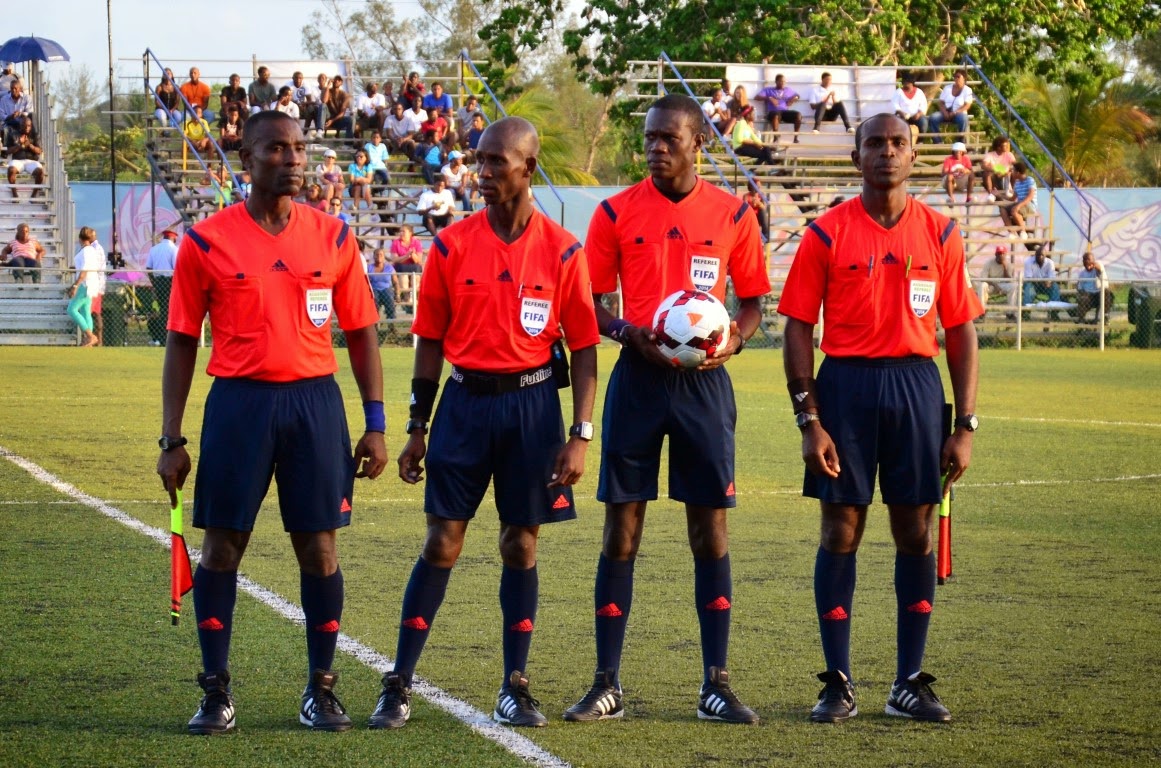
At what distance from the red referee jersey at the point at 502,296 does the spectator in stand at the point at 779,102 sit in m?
27.2

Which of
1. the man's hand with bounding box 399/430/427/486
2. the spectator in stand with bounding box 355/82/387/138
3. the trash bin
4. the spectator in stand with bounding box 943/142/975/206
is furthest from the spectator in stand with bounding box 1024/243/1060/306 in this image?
the man's hand with bounding box 399/430/427/486

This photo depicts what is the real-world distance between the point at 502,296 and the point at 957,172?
27.2m

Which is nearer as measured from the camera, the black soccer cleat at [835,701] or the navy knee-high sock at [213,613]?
the navy knee-high sock at [213,613]

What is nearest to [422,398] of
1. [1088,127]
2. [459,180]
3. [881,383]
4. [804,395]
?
[804,395]

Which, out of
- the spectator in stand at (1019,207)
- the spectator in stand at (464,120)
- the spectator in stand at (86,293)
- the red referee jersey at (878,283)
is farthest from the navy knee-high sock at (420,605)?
the spectator in stand at (464,120)

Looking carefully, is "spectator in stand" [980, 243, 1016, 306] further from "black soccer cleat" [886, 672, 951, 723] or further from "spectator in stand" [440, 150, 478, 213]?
"black soccer cleat" [886, 672, 951, 723]

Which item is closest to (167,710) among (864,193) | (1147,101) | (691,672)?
(691,672)

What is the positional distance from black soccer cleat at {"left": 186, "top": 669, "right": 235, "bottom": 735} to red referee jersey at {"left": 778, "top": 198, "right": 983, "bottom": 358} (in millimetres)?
2357

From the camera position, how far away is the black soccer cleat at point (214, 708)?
540cm

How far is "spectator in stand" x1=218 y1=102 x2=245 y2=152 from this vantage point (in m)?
30.2

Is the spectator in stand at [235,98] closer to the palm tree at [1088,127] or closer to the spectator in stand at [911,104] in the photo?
the spectator in stand at [911,104]

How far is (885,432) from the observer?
19.2 ft

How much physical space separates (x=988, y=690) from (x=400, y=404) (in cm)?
1223

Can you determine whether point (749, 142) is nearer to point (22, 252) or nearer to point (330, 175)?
point (330, 175)
